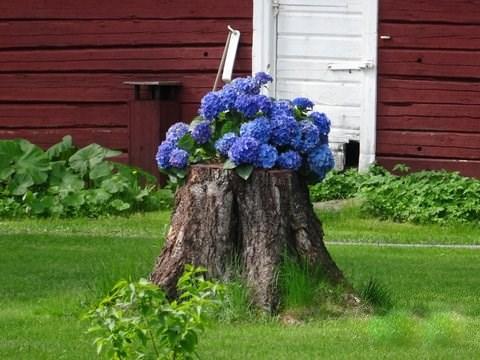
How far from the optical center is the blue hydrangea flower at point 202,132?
8625mm

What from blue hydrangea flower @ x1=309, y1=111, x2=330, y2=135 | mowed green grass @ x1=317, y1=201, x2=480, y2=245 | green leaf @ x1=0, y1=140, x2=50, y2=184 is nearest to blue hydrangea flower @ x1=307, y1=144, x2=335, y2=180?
blue hydrangea flower @ x1=309, y1=111, x2=330, y2=135

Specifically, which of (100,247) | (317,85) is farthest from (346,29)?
(100,247)

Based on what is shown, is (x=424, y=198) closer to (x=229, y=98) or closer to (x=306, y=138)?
(x=306, y=138)

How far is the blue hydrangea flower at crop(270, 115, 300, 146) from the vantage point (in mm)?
8523

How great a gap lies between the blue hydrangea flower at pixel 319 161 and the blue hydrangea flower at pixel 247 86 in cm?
52

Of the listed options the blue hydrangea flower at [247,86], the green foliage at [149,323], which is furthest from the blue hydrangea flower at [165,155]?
the green foliage at [149,323]

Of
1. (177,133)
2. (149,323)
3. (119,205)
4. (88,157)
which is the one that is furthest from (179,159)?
(88,157)

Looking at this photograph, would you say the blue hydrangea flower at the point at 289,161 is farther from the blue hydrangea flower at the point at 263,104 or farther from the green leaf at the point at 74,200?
the green leaf at the point at 74,200

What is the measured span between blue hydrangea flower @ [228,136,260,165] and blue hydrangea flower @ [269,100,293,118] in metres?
0.35

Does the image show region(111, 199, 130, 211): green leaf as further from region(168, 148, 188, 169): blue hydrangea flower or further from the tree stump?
the tree stump

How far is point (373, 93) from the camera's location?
15.3m

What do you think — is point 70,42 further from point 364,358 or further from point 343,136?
point 364,358

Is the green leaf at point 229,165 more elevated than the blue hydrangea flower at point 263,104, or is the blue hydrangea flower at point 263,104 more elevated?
the blue hydrangea flower at point 263,104

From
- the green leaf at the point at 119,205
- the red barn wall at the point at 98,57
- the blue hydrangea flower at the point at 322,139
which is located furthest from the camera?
the red barn wall at the point at 98,57
